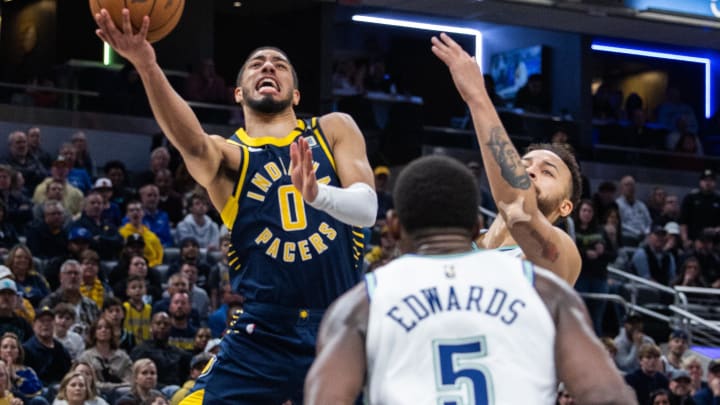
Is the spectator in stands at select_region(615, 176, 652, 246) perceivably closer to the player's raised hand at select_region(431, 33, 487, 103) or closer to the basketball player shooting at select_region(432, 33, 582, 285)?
the basketball player shooting at select_region(432, 33, 582, 285)

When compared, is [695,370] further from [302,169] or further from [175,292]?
[302,169]

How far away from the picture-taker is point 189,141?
18.6ft

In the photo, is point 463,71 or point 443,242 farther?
point 463,71

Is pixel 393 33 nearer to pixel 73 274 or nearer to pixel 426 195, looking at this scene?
pixel 73 274

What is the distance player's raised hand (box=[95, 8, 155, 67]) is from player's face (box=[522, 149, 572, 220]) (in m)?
1.72

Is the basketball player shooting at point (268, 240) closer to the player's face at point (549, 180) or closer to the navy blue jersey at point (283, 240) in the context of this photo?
the navy blue jersey at point (283, 240)

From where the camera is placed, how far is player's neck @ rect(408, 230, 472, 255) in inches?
142

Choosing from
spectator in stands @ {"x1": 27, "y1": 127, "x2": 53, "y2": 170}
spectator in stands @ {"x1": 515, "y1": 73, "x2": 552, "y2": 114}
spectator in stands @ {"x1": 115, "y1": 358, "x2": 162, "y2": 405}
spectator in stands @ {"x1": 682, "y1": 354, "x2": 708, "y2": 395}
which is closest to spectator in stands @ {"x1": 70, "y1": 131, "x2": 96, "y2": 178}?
spectator in stands @ {"x1": 27, "y1": 127, "x2": 53, "y2": 170}

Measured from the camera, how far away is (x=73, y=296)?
11711 millimetres

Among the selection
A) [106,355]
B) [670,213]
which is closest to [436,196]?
[106,355]

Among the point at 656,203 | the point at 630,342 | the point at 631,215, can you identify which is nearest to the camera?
the point at 630,342

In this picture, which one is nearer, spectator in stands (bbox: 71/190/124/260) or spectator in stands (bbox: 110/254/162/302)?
→ spectator in stands (bbox: 110/254/162/302)

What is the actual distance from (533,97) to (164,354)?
11.7 meters

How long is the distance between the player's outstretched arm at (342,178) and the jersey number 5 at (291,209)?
22cm
